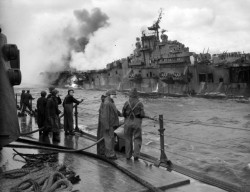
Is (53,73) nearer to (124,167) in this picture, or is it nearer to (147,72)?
(147,72)

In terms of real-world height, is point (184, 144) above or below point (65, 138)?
below

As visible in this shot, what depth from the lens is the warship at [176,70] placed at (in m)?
36.3

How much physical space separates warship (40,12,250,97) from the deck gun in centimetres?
3519

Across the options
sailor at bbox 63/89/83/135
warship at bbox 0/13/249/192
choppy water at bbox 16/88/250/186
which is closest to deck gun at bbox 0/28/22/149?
warship at bbox 0/13/249/192

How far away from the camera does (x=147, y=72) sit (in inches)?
1848

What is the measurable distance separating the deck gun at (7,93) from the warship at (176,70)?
35188mm

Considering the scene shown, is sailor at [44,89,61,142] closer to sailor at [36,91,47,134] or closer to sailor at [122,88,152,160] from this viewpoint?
sailor at [36,91,47,134]

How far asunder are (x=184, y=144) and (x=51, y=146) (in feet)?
23.4

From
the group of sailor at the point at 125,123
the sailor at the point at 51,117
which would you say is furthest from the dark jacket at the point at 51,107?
the group of sailor at the point at 125,123

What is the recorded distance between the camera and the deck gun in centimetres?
221

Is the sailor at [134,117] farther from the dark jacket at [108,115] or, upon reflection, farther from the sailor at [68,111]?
the sailor at [68,111]

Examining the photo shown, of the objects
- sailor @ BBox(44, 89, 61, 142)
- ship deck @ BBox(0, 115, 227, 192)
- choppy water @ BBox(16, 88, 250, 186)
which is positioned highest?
sailor @ BBox(44, 89, 61, 142)

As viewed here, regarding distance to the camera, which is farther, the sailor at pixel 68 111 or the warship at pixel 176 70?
the warship at pixel 176 70

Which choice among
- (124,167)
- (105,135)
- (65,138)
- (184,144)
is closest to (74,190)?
(124,167)
